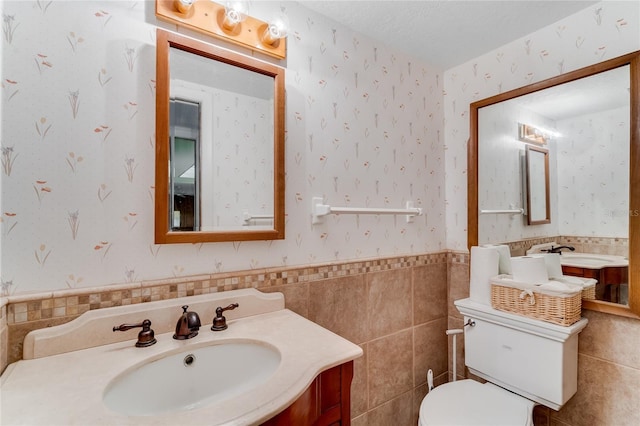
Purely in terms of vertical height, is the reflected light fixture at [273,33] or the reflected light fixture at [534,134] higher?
the reflected light fixture at [273,33]

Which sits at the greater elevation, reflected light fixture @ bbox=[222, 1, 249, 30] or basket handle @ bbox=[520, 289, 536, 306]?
reflected light fixture @ bbox=[222, 1, 249, 30]

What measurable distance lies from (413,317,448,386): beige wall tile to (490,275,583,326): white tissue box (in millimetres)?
500

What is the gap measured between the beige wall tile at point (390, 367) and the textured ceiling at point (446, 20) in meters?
1.66

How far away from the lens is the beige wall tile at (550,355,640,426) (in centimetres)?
126

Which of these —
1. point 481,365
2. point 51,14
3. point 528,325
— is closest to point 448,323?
point 481,365

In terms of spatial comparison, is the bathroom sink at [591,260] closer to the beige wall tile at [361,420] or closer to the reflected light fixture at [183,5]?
the beige wall tile at [361,420]

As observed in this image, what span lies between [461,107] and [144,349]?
2.07 metres

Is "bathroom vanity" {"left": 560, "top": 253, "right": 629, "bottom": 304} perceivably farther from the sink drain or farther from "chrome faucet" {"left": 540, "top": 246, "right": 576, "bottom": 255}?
the sink drain

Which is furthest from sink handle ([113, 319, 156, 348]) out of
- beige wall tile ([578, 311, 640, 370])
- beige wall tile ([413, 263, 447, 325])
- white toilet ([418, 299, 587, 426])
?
beige wall tile ([578, 311, 640, 370])

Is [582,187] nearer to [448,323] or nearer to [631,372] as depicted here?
[631,372]

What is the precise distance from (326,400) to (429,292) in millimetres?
1191

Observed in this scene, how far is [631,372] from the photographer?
4.16 ft

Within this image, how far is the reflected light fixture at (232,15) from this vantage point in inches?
44.9

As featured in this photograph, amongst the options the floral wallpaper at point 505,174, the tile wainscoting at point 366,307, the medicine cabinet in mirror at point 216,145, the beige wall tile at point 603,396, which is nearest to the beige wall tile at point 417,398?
the tile wainscoting at point 366,307
